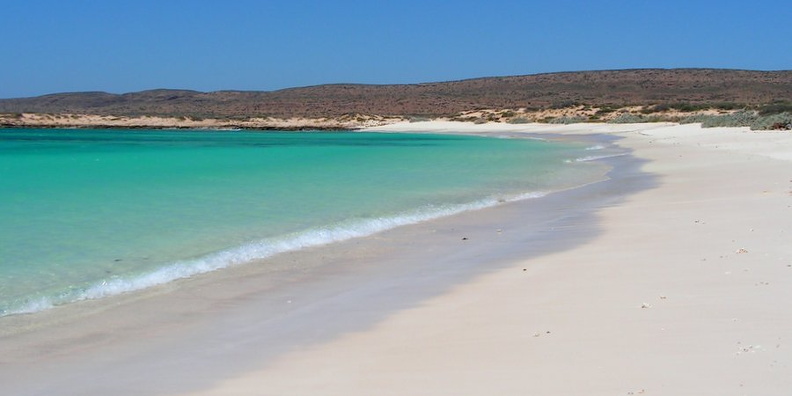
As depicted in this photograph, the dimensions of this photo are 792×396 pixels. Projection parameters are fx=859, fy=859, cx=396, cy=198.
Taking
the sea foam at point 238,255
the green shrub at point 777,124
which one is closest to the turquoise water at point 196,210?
the sea foam at point 238,255

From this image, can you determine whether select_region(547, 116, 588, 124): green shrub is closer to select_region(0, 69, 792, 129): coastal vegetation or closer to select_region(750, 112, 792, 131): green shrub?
select_region(0, 69, 792, 129): coastal vegetation

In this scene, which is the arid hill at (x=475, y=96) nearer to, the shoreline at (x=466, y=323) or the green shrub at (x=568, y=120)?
the green shrub at (x=568, y=120)

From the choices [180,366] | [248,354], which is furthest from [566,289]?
[180,366]

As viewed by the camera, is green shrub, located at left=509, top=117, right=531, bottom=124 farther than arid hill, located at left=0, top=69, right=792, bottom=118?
No

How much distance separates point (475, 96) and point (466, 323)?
3931 inches

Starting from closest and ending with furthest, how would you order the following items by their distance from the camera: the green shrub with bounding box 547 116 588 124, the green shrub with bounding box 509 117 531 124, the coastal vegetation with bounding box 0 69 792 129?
the green shrub with bounding box 547 116 588 124 < the green shrub with bounding box 509 117 531 124 < the coastal vegetation with bounding box 0 69 792 129

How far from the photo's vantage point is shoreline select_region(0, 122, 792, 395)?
13.8 ft

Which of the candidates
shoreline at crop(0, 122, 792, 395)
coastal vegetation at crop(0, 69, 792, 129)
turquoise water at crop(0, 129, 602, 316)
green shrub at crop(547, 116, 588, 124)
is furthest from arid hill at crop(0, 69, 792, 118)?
shoreline at crop(0, 122, 792, 395)

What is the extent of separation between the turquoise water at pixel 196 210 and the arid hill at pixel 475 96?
59.5 metres

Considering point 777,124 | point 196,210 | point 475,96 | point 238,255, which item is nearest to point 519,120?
point 777,124

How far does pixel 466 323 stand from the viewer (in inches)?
214

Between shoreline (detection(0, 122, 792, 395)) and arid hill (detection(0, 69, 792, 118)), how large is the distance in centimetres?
7071

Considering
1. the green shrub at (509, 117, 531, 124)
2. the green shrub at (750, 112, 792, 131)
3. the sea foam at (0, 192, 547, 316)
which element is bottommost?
the green shrub at (509, 117, 531, 124)

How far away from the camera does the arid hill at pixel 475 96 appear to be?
8831cm
